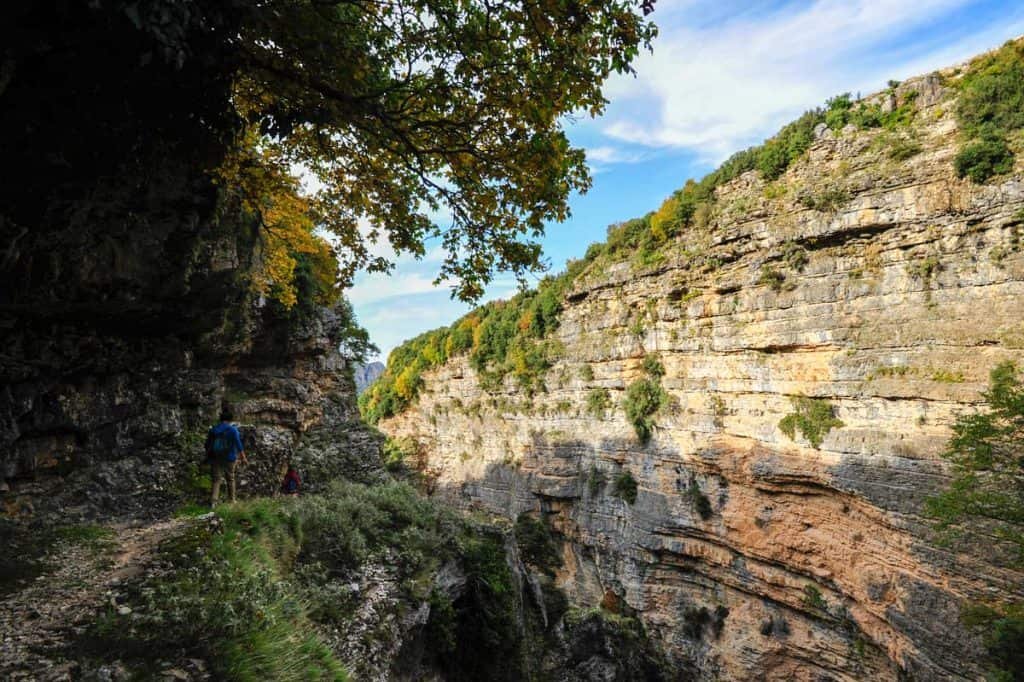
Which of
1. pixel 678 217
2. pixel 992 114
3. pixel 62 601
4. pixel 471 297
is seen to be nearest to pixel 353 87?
pixel 471 297

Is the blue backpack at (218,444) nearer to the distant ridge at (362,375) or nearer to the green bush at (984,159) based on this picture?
the distant ridge at (362,375)

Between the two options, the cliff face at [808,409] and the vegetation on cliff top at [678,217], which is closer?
the cliff face at [808,409]

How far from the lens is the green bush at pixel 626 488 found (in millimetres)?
22281

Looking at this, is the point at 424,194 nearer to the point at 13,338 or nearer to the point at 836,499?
the point at 13,338

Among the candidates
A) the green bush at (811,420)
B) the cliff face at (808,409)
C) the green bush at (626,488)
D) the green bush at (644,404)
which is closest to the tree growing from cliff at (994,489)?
the cliff face at (808,409)

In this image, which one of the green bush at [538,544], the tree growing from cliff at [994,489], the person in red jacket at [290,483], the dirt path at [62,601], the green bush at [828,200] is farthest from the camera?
the green bush at [538,544]

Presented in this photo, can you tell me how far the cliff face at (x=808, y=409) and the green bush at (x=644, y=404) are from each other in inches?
18.3

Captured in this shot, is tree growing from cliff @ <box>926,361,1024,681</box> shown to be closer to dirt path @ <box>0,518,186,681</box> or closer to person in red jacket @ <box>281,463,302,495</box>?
person in red jacket @ <box>281,463,302,495</box>

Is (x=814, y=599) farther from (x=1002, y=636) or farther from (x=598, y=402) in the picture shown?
(x=598, y=402)

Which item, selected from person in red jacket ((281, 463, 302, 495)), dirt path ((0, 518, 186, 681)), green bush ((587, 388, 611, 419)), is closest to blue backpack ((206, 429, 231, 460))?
dirt path ((0, 518, 186, 681))

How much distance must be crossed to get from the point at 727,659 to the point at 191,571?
2031 centimetres

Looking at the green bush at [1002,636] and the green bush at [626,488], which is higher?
the green bush at [626,488]

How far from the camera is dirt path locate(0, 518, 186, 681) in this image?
9.91ft

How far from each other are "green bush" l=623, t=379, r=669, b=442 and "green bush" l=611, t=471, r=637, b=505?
1992mm
